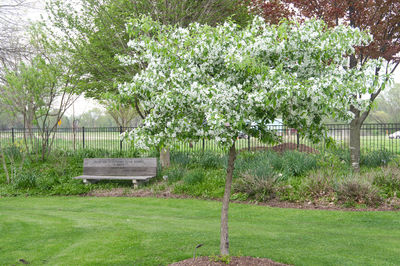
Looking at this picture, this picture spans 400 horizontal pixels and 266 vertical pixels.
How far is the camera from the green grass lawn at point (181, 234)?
477 centimetres

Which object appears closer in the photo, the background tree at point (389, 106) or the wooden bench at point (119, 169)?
the wooden bench at point (119, 169)

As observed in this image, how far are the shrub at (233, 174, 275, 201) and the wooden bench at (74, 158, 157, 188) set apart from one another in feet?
10.3

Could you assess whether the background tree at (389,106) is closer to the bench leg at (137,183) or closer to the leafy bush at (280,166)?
the leafy bush at (280,166)

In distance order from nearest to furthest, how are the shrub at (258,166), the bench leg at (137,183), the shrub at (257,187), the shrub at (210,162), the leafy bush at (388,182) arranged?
1. the leafy bush at (388,182)
2. the shrub at (257,187)
3. the shrub at (258,166)
4. the bench leg at (137,183)
5. the shrub at (210,162)

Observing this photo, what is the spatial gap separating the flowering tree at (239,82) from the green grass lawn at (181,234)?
1.19m

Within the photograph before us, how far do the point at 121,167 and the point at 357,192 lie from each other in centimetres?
686

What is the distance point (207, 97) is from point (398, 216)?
5.32m

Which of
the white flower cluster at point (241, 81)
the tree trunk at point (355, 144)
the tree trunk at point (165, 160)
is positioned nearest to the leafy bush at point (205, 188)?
the tree trunk at point (165, 160)

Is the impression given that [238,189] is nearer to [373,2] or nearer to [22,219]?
[22,219]

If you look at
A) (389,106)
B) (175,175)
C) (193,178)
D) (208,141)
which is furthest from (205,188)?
(389,106)

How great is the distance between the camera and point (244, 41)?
3.77 m

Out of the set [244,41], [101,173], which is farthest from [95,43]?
[244,41]

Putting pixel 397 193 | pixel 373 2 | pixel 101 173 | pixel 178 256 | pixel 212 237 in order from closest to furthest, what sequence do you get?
pixel 178 256 < pixel 212 237 < pixel 397 193 < pixel 373 2 < pixel 101 173

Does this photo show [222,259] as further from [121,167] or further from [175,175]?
[121,167]
